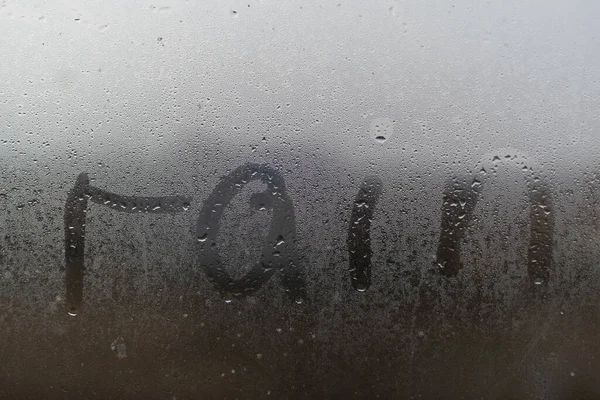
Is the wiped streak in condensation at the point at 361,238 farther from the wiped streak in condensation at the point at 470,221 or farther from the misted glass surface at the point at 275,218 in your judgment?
the wiped streak in condensation at the point at 470,221

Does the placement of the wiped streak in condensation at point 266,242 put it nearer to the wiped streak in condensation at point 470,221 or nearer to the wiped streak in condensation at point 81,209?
the wiped streak in condensation at point 81,209

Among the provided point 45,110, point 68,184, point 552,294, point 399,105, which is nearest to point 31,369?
point 68,184

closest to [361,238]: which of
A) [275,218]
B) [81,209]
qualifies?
[275,218]

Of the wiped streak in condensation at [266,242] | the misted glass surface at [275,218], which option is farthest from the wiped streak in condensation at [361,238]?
the wiped streak in condensation at [266,242]

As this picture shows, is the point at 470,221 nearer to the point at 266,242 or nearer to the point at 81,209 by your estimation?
the point at 266,242

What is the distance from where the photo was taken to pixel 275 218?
37.9 inches

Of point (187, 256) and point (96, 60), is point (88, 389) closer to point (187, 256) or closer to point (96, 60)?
point (187, 256)

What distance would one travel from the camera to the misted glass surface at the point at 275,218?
3.11 ft

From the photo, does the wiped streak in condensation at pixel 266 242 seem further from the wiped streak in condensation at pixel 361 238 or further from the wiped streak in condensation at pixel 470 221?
the wiped streak in condensation at pixel 470 221

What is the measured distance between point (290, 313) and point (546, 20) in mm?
815

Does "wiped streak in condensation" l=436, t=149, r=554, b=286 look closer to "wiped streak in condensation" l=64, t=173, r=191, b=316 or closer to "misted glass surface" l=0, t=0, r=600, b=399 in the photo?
"misted glass surface" l=0, t=0, r=600, b=399

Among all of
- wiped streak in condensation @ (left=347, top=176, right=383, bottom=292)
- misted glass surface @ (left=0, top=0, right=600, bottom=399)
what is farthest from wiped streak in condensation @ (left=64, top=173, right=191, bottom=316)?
wiped streak in condensation @ (left=347, top=176, right=383, bottom=292)

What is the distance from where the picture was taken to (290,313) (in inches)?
37.6

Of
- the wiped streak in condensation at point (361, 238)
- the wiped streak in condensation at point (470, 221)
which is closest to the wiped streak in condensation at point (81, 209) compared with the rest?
the wiped streak in condensation at point (361, 238)
